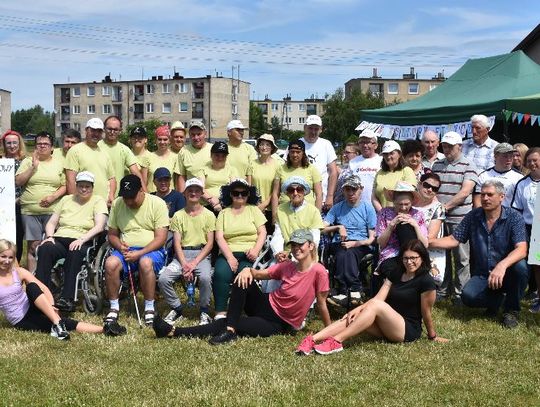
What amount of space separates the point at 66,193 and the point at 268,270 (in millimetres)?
2826

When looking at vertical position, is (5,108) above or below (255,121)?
above

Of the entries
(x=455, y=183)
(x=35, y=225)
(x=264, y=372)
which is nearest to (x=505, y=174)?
(x=455, y=183)

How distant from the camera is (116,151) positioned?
7.52 meters

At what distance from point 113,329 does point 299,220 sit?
195 centimetres

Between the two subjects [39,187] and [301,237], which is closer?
[301,237]

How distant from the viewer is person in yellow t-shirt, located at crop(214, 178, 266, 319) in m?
6.17

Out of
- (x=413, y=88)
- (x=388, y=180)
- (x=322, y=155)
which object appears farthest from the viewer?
(x=413, y=88)

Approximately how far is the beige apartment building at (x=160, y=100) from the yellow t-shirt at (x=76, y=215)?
3140 inches

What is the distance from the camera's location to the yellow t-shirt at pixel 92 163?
23.3 feet

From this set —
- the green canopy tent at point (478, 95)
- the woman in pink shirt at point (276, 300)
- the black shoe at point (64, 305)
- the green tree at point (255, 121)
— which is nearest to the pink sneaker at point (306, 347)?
the woman in pink shirt at point (276, 300)

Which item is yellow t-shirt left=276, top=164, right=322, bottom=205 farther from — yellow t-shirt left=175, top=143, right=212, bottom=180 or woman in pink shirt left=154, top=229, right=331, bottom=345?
woman in pink shirt left=154, top=229, right=331, bottom=345

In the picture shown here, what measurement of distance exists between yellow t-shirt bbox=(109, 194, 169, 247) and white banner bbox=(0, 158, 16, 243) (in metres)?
1.31

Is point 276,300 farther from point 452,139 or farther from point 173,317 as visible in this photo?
point 452,139

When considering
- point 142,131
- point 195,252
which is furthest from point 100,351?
point 142,131
